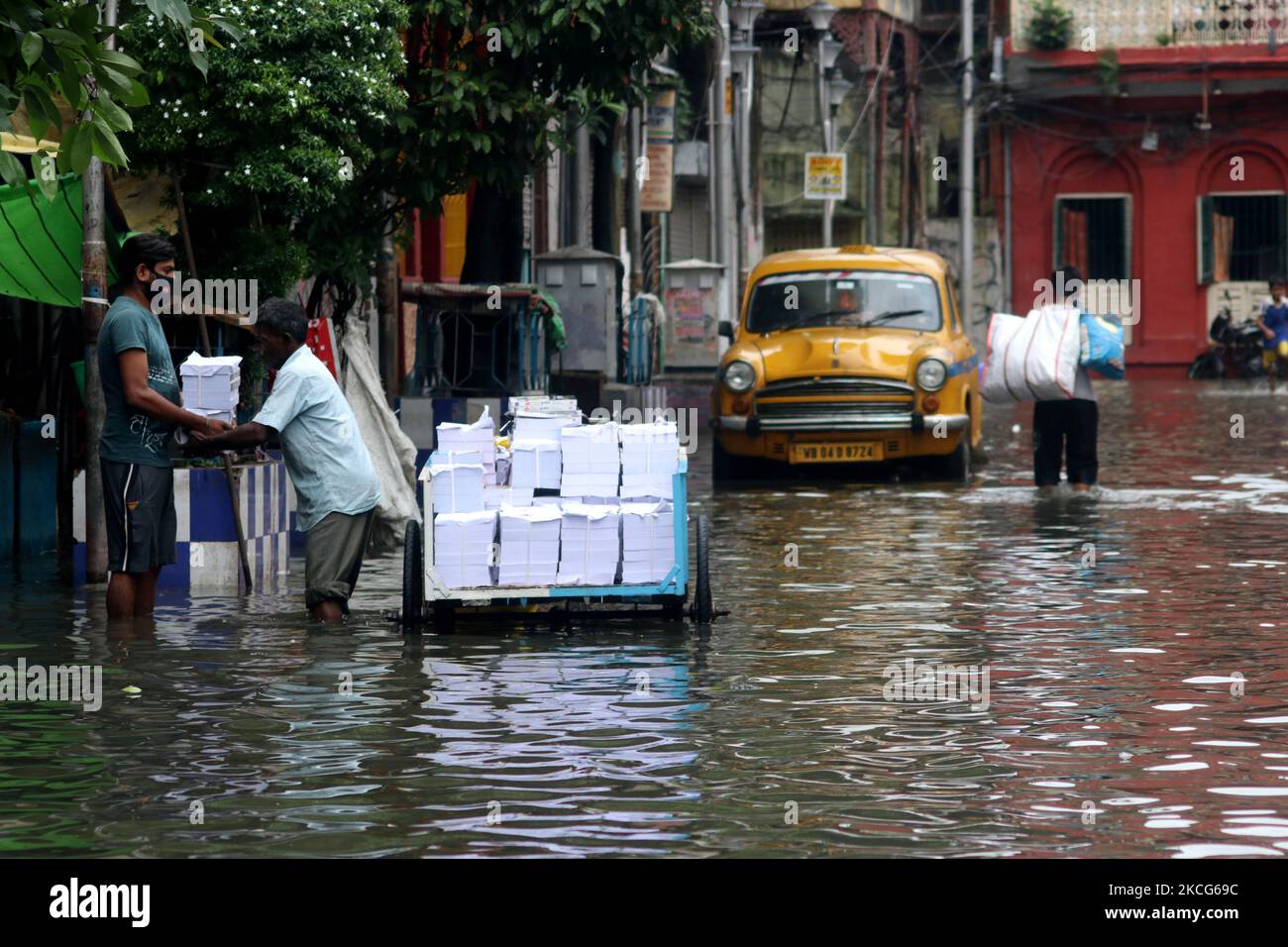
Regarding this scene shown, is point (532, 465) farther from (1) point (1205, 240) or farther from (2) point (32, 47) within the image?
(1) point (1205, 240)

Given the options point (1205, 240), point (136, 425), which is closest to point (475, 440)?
point (136, 425)

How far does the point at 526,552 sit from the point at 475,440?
0.78 meters

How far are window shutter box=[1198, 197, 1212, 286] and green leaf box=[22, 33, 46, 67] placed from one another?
4457 centimetres

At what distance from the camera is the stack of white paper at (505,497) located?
11.0 metres

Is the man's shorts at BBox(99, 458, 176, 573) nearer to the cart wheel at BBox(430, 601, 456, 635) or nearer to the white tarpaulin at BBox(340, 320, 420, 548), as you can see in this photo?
the cart wheel at BBox(430, 601, 456, 635)

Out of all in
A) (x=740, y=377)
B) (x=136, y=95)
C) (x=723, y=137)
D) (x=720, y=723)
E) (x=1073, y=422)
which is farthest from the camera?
(x=723, y=137)

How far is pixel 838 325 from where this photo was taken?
20875 mm

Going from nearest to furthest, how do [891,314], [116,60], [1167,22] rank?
1. [116,60]
2. [891,314]
3. [1167,22]

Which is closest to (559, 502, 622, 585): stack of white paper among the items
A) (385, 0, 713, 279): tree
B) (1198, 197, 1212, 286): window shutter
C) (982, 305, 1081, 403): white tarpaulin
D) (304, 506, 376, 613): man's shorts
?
(304, 506, 376, 613): man's shorts

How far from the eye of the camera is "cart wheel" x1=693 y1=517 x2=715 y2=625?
36.0 ft

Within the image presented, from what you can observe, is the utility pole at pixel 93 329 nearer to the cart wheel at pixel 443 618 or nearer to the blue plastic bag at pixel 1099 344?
the cart wheel at pixel 443 618

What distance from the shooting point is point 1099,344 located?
18.3 meters
